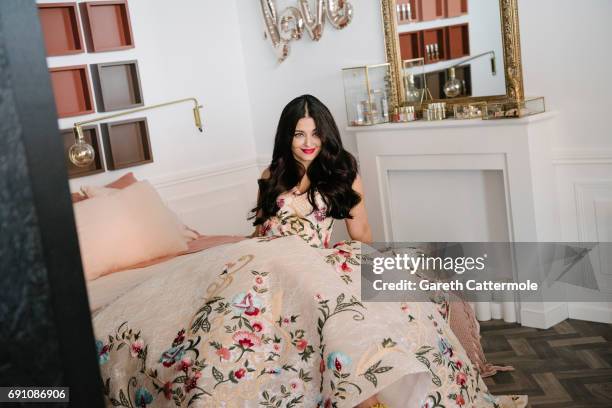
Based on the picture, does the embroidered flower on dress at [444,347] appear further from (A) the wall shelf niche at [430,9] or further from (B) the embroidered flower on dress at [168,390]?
(A) the wall shelf niche at [430,9]

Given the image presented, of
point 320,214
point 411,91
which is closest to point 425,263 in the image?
point 320,214

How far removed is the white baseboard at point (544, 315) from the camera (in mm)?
3734

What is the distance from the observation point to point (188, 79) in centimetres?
471

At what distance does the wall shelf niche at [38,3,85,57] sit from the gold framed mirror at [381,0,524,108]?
177cm

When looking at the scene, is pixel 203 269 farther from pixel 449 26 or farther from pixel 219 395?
pixel 449 26

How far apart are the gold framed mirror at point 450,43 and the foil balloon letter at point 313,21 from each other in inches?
18.1

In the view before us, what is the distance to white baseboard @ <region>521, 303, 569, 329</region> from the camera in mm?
3734

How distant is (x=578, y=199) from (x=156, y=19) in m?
2.72

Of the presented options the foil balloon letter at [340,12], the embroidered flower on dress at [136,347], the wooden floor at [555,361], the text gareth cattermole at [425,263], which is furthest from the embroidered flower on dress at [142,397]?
the foil balloon letter at [340,12]

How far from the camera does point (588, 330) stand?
11.9 ft

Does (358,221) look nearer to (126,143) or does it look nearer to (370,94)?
(370,94)

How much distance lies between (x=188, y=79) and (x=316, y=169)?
1730 millimetres

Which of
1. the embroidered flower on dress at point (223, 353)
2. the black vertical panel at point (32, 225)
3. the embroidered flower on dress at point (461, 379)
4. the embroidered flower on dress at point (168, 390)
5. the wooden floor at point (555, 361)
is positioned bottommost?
the wooden floor at point (555, 361)

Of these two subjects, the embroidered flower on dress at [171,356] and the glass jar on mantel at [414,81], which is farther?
the glass jar on mantel at [414,81]
